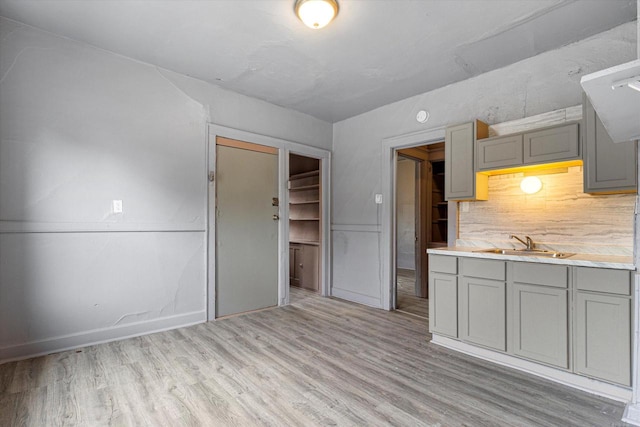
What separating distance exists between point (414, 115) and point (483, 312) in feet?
7.72

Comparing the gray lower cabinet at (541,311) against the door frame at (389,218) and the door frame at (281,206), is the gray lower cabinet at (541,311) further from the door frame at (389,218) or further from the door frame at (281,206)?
the door frame at (281,206)

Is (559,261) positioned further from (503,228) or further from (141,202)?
(141,202)

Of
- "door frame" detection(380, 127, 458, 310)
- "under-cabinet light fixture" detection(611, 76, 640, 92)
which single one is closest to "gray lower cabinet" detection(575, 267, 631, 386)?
"under-cabinet light fixture" detection(611, 76, 640, 92)

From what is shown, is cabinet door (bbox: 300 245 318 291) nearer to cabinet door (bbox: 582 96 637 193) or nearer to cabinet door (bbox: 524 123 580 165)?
cabinet door (bbox: 524 123 580 165)

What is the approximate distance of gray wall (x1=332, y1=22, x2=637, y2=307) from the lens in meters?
2.66

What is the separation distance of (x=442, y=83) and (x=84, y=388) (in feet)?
13.5

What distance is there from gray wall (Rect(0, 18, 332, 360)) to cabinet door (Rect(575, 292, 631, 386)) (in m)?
3.31

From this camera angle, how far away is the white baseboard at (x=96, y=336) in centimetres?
251

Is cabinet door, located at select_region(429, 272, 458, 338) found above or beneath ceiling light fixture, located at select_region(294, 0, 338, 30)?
beneath

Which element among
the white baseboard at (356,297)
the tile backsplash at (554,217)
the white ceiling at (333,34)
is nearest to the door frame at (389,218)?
the white baseboard at (356,297)

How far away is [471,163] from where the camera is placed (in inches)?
118

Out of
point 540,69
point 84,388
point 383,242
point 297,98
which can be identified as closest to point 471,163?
point 540,69

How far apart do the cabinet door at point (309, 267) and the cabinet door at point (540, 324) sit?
2.96 m

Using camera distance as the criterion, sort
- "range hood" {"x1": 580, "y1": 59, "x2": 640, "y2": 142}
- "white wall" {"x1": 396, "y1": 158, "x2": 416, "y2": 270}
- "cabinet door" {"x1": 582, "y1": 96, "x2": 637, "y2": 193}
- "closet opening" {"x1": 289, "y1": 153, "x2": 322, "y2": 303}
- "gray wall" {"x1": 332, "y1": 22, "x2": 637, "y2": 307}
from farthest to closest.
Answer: "white wall" {"x1": 396, "y1": 158, "x2": 416, "y2": 270} < "closet opening" {"x1": 289, "y1": 153, "x2": 322, "y2": 303} < "gray wall" {"x1": 332, "y1": 22, "x2": 637, "y2": 307} < "cabinet door" {"x1": 582, "y1": 96, "x2": 637, "y2": 193} < "range hood" {"x1": 580, "y1": 59, "x2": 640, "y2": 142}
